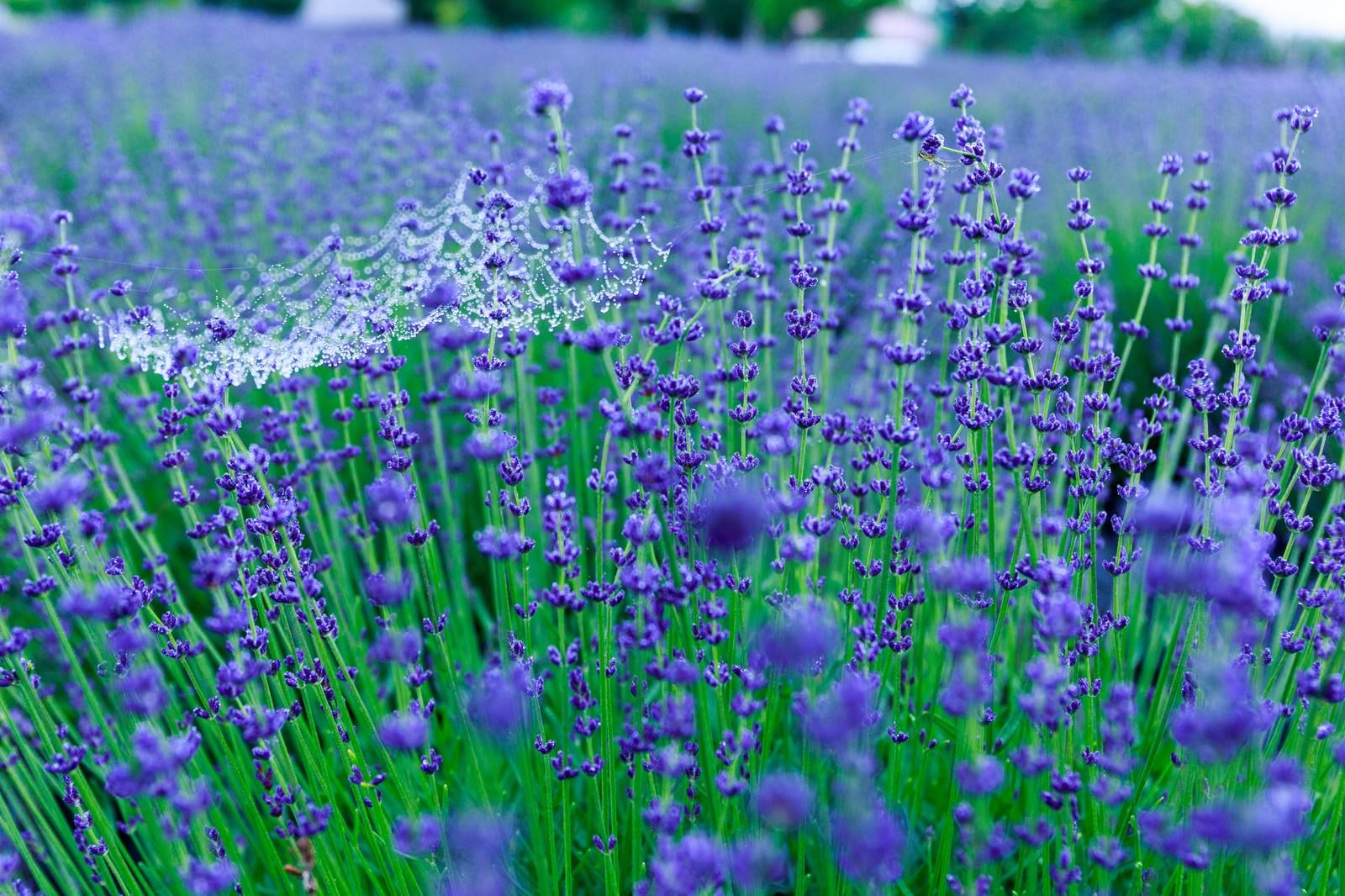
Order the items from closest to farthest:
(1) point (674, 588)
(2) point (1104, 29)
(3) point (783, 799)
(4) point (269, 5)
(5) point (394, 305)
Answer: (3) point (783, 799) → (1) point (674, 588) → (5) point (394, 305) → (2) point (1104, 29) → (4) point (269, 5)

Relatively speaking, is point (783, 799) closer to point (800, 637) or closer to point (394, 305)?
point (800, 637)

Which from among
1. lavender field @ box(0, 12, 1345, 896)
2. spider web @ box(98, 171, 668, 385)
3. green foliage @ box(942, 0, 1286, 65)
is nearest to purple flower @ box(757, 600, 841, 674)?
lavender field @ box(0, 12, 1345, 896)

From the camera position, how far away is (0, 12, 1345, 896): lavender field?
1517mm

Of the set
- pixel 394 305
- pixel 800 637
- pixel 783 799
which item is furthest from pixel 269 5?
pixel 783 799

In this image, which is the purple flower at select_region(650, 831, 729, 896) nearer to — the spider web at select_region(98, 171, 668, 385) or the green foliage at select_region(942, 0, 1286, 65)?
the spider web at select_region(98, 171, 668, 385)

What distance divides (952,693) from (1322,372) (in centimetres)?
159

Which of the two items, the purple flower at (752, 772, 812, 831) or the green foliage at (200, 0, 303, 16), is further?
Result: the green foliage at (200, 0, 303, 16)

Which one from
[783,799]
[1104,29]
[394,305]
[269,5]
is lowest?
[783,799]

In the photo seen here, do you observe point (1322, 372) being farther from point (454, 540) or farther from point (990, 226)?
point (454, 540)

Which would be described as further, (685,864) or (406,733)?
(406,733)

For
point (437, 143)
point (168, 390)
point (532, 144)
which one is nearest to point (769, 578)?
point (168, 390)

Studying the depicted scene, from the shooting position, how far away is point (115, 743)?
7.17 ft

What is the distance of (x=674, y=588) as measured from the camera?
1.82 m

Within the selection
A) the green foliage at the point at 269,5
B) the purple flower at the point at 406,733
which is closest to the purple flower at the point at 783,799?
the purple flower at the point at 406,733
